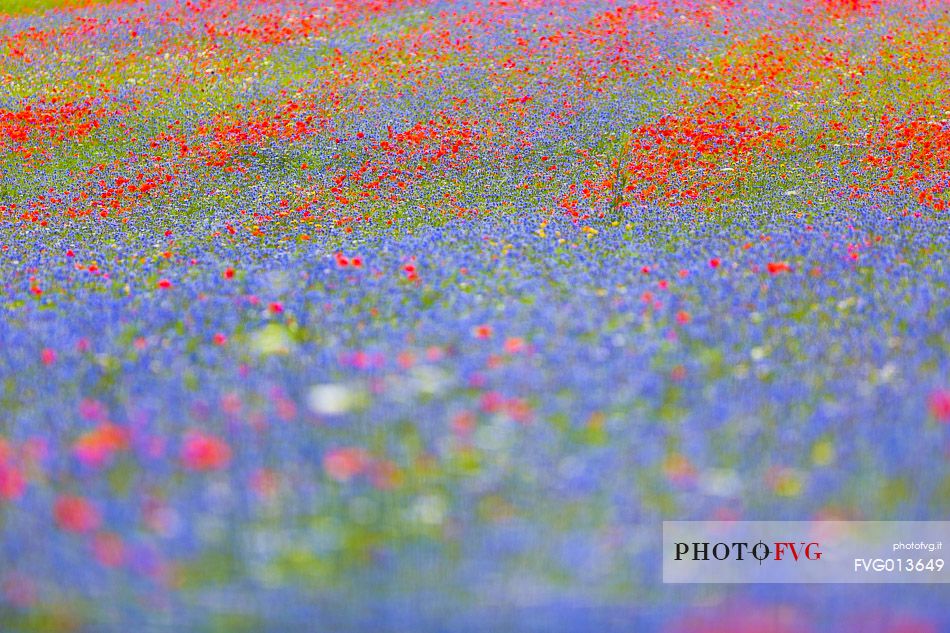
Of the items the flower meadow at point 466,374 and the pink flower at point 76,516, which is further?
the pink flower at point 76,516

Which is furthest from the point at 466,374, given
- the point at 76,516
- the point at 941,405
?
the point at 941,405

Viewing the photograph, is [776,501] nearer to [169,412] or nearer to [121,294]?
[169,412]

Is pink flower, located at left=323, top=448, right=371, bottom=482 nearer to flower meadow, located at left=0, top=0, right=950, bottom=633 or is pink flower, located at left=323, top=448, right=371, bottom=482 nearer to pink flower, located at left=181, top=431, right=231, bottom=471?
flower meadow, located at left=0, top=0, right=950, bottom=633

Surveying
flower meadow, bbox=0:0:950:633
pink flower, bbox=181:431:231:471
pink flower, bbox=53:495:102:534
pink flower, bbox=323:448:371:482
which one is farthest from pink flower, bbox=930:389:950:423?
pink flower, bbox=53:495:102:534

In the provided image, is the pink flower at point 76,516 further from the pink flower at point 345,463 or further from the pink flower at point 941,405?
the pink flower at point 941,405

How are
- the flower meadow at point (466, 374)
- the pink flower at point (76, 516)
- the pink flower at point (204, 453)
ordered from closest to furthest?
the flower meadow at point (466, 374) → the pink flower at point (76, 516) → the pink flower at point (204, 453)

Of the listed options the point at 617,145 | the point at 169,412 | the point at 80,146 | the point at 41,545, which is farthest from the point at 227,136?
the point at 41,545

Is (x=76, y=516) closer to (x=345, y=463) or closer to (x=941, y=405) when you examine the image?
(x=345, y=463)

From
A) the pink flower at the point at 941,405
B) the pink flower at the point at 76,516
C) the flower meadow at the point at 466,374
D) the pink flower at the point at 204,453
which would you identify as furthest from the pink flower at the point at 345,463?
the pink flower at the point at 941,405
